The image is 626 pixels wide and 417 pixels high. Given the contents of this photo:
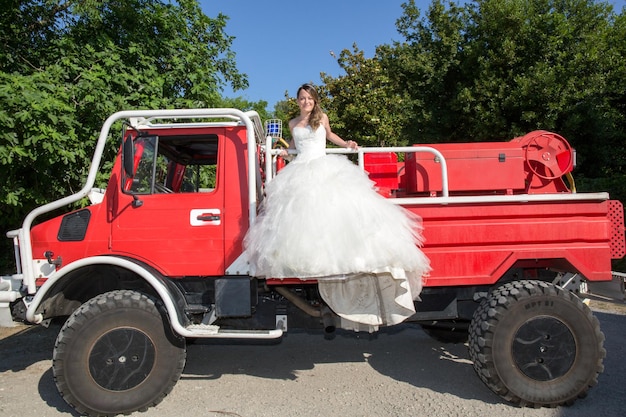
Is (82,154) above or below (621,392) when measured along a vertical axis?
above

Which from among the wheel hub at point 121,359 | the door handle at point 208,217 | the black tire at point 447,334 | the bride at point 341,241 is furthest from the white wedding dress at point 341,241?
the black tire at point 447,334

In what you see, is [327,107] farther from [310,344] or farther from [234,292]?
[234,292]

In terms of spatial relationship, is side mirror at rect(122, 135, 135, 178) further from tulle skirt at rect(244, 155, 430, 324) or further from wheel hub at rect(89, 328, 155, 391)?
wheel hub at rect(89, 328, 155, 391)

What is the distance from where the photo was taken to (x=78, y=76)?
18.0ft

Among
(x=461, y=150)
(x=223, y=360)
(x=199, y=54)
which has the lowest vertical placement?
(x=223, y=360)

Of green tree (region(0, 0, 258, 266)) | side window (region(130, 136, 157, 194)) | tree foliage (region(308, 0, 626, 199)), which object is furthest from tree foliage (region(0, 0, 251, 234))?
tree foliage (region(308, 0, 626, 199))

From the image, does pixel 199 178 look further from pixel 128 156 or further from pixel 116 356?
pixel 116 356

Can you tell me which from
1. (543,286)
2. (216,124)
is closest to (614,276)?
(543,286)

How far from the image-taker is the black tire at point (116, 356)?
3480 mm

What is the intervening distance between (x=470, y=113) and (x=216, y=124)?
41.4ft

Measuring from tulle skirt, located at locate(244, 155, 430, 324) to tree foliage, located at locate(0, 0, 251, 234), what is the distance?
2.97 meters

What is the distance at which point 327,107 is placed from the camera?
47.0 ft

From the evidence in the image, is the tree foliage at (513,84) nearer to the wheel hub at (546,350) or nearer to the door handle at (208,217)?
the wheel hub at (546,350)

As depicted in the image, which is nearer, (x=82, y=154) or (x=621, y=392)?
(x=621, y=392)
